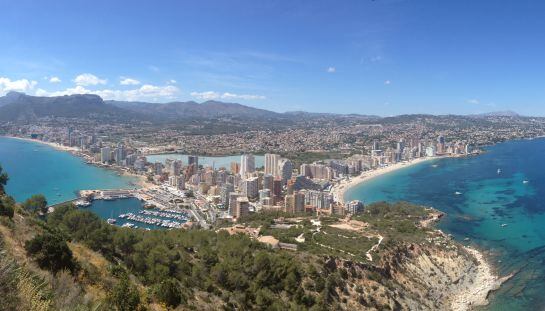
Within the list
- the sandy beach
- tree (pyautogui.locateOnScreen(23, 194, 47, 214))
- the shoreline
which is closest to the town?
the sandy beach

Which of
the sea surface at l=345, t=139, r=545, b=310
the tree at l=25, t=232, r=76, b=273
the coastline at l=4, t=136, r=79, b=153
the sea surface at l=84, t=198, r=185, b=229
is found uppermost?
the tree at l=25, t=232, r=76, b=273

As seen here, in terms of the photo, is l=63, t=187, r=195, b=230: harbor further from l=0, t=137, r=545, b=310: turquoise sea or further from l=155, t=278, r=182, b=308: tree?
l=155, t=278, r=182, b=308: tree

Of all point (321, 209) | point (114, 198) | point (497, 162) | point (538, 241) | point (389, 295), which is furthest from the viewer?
point (497, 162)

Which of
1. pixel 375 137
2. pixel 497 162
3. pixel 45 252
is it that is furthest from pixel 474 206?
pixel 375 137

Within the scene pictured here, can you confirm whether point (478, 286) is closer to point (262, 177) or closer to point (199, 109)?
point (262, 177)

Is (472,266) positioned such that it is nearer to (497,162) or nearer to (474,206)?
(474,206)

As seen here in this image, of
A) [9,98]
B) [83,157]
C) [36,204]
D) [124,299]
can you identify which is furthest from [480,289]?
[9,98]
